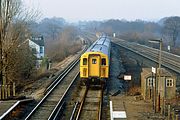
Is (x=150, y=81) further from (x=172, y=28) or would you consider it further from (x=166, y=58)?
(x=172, y=28)

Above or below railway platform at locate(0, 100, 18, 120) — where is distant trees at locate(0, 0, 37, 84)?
above

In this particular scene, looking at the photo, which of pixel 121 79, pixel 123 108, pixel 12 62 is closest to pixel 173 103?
pixel 123 108

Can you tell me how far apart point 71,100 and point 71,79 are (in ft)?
22.7

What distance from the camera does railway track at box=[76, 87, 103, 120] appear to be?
16.8 m

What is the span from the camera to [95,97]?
2102 cm

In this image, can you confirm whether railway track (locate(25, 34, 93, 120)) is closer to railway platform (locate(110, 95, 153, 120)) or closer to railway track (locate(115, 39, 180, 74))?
railway platform (locate(110, 95, 153, 120))

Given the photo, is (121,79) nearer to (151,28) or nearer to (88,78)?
(88,78)

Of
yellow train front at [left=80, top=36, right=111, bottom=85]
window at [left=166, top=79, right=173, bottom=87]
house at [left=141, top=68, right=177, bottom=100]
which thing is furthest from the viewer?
yellow train front at [left=80, top=36, right=111, bottom=85]

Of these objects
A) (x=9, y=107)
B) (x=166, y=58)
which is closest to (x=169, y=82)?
(x=9, y=107)

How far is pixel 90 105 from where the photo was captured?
19.1 meters

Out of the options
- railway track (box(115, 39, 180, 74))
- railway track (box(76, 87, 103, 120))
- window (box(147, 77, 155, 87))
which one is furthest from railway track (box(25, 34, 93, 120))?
railway track (box(115, 39, 180, 74))

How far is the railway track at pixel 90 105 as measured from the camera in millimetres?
16839

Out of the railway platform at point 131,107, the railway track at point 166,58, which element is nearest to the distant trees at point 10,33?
the railway platform at point 131,107

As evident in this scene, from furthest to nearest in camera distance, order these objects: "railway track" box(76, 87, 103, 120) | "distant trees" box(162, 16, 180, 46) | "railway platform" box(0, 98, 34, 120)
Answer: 1. "distant trees" box(162, 16, 180, 46)
2. "railway track" box(76, 87, 103, 120)
3. "railway platform" box(0, 98, 34, 120)
